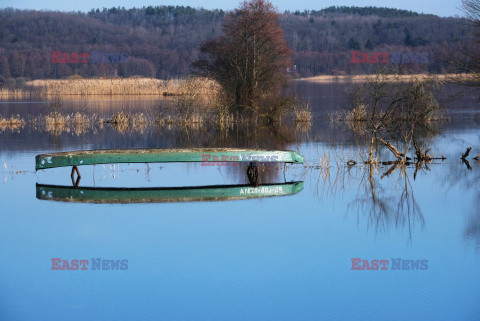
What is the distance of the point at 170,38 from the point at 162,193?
131 metres

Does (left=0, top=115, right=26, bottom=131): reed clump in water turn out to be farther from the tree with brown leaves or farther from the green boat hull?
the green boat hull

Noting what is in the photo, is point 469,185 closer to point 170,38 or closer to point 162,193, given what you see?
point 162,193

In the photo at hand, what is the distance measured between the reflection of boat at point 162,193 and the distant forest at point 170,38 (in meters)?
74.7

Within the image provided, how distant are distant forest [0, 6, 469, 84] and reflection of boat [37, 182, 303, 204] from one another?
245ft

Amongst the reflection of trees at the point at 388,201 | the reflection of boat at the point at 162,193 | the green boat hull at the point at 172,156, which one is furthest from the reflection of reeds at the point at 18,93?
the reflection of trees at the point at 388,201

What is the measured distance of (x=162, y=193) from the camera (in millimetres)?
15617

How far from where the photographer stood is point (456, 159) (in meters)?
20.9

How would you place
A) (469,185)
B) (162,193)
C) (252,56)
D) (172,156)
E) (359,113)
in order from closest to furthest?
(162,193) < (172,156) < (469,185) < (359,113) < (252,56)

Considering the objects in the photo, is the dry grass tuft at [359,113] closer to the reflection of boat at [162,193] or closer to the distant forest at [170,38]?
the reflection of boat at [162,193]

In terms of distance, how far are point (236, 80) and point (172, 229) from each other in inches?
908

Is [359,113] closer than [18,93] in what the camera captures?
Yes

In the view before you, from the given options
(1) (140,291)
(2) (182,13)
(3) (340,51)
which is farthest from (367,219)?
(2) (182,13)

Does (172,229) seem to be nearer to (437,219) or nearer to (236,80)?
(437,219)

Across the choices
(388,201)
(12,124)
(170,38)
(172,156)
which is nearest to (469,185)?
(388,201)
